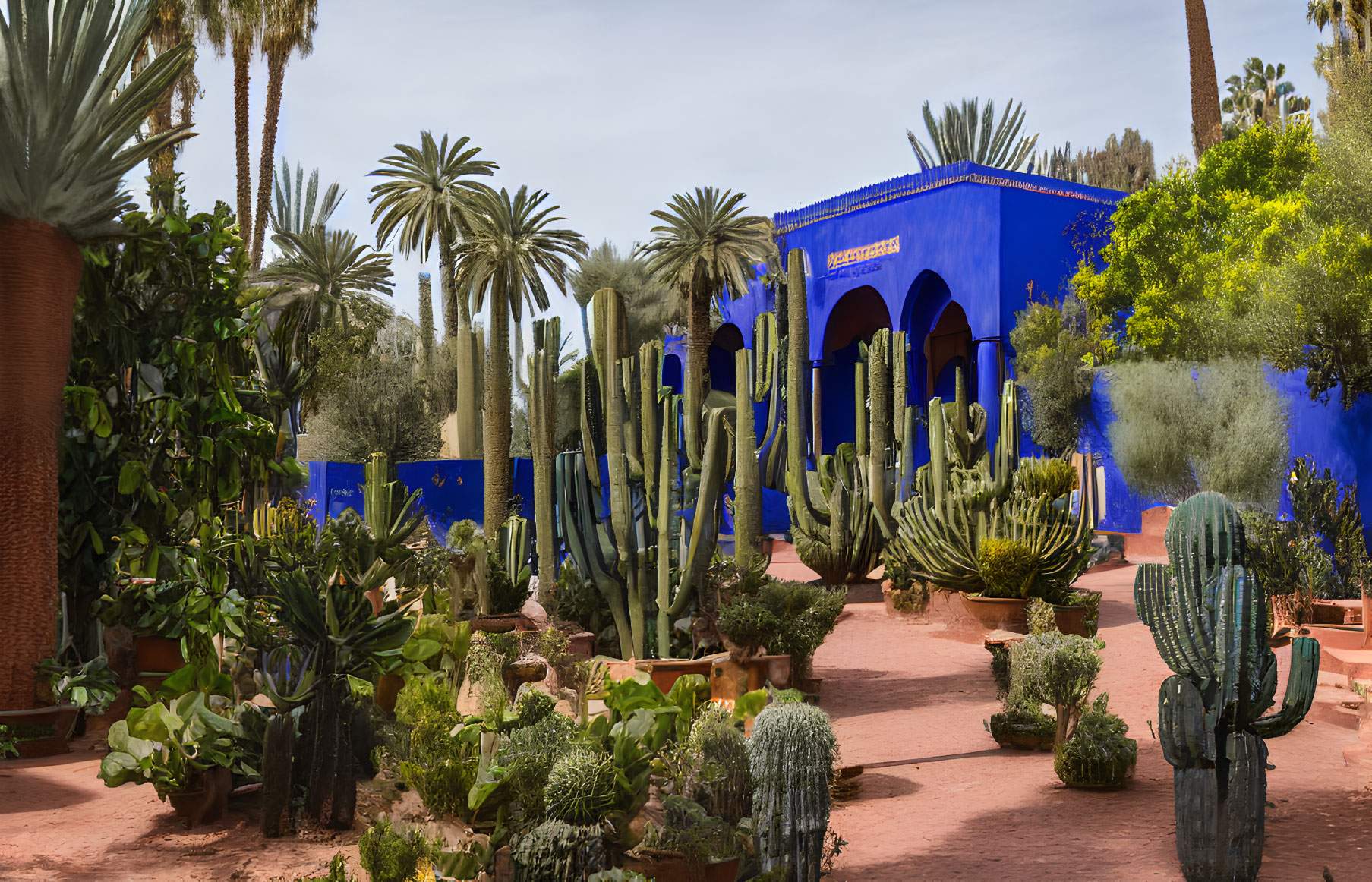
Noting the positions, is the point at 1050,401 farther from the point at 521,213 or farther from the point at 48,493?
the point at 48,493

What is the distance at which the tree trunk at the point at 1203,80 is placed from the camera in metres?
24.5

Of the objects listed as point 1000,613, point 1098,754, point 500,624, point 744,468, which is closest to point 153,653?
point 500,624

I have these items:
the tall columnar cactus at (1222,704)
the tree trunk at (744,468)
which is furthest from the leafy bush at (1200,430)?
the tall columnar cactus at (1222,704)

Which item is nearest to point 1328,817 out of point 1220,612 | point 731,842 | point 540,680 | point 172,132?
point 1220,612

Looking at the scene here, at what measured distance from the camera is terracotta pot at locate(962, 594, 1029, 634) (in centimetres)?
1199

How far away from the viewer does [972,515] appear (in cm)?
1301

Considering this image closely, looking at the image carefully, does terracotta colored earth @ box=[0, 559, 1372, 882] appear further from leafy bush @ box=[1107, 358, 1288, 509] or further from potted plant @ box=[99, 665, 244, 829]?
leafy bush @ box=[1107, 358, 1288, 509]

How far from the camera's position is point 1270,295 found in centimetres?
1786

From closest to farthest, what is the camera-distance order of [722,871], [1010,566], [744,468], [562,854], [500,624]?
[562,854], [722,871], [500,624], [744,468], [1010,566]

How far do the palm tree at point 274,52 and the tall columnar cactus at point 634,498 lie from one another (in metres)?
17.0

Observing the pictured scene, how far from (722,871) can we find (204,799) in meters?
2.72

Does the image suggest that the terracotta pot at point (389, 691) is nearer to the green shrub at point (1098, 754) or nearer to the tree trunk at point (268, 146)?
the green shrub at point (1098, 754)

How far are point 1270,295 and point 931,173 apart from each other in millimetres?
9580

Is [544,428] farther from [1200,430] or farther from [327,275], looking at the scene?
[327,275]
